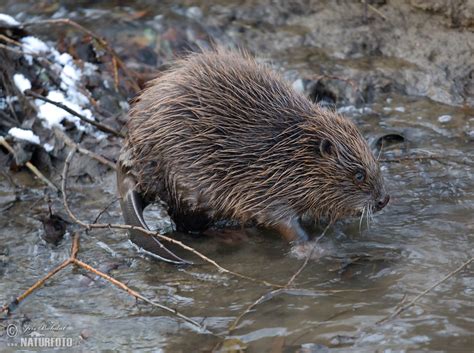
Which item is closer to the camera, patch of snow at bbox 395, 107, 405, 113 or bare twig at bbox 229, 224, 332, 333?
bare twig at bbox 229, 224, 332, 333

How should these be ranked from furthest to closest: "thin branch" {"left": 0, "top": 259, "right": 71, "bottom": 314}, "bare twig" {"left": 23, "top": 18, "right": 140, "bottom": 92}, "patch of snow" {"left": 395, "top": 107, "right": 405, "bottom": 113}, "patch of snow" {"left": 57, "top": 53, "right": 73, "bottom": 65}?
"patch of snow" {"left": 57, "top": 53, "right": 73, "bottom": 65} < "patch of snow" {"left": 395, "top": 107, "right": 405, "bottom": 113} < "bare twig" {"left": 23, "top": 18, "right": 140, "bottom": 92} < "thin branch" {"left": 0, "top": 259, "right": 71, "bottom": 314}

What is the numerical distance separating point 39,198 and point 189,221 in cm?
107

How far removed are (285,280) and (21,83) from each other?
8.26 ft

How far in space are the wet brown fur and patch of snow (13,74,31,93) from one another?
146 centimetres

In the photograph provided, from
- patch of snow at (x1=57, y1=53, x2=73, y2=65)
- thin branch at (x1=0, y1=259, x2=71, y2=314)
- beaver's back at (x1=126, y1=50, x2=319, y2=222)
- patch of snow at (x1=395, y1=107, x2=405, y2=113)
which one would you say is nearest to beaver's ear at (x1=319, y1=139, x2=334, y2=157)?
beaver's back at (x1=126, y1=50, x2=319, y2=222)

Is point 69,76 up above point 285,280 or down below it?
above

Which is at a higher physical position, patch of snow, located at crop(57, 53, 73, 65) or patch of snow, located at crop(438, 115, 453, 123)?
patch of snow, located at crop(57, 53, 73, 65)

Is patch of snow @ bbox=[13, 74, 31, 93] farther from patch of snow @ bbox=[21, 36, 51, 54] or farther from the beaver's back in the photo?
the beaver's back

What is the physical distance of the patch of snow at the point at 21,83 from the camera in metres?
5.51

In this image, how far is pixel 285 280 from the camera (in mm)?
3934

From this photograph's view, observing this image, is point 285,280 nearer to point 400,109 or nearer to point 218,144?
point 218,144

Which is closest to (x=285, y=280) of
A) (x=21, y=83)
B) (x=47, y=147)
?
(x=47, y=147)

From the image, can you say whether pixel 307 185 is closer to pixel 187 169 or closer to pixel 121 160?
pixel 187 169

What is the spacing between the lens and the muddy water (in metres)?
3.43
